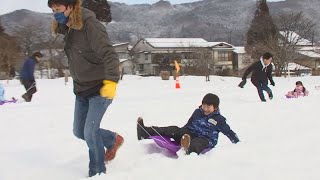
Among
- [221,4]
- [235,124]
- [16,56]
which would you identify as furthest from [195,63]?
[221,4]

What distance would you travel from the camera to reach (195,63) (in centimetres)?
5078

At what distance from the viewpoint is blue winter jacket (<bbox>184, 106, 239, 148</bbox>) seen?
502 cm

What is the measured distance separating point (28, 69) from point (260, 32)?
43.1 m

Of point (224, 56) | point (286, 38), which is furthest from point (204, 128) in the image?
point (224, 56)

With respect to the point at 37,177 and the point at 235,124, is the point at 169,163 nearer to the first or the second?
the point at 37,177

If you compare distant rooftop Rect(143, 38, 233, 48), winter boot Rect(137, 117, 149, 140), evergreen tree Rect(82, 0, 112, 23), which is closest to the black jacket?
winter boot Rect(137, 117, 149, 140)

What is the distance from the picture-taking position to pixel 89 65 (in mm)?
3910

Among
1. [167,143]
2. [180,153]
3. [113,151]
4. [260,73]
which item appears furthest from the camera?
[260,73]

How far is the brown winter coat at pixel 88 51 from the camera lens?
3.75 m

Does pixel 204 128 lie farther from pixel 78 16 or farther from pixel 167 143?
pixel 78 16

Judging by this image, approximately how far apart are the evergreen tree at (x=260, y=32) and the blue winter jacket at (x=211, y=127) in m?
39.4

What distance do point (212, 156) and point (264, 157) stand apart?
0.47 meters

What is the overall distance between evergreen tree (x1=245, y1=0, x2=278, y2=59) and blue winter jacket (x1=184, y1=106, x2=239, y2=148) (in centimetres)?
3941

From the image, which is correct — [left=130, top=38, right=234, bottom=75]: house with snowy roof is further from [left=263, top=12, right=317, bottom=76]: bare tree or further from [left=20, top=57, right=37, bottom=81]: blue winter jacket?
[left=20, top=57, right=37, bottom=81]: blue winter jacket
